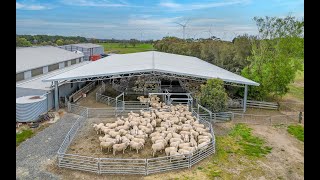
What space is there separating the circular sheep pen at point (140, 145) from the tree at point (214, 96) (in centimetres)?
272

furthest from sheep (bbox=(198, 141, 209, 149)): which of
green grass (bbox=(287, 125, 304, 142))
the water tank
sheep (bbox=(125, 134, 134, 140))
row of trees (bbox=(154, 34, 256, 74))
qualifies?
row of trees (bbox=(154, 34, 256, 74))

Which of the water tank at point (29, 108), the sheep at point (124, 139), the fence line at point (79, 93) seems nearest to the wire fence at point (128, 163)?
the sheep at point (124, 139)

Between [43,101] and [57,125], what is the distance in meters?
2.80

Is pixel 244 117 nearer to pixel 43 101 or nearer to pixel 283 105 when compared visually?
pixel 283 105

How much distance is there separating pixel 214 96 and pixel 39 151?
13.3m

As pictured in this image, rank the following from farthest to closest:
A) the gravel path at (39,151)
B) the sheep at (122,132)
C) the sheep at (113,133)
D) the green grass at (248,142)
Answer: the sheep at (122,132) < the sheep at (113,133) < the green grass at (248,142) < the gravel path at (39,151)

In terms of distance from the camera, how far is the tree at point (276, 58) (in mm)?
26891

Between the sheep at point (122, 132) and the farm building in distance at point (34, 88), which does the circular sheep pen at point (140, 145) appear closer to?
the sheep at point (122, 132)

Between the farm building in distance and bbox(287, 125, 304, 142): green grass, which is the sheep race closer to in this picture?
the farm building in distance

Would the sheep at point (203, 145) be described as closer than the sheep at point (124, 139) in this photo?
Yes

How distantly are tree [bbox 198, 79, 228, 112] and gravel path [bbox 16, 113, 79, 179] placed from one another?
416 inches

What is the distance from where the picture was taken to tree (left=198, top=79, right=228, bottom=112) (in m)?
21.9
